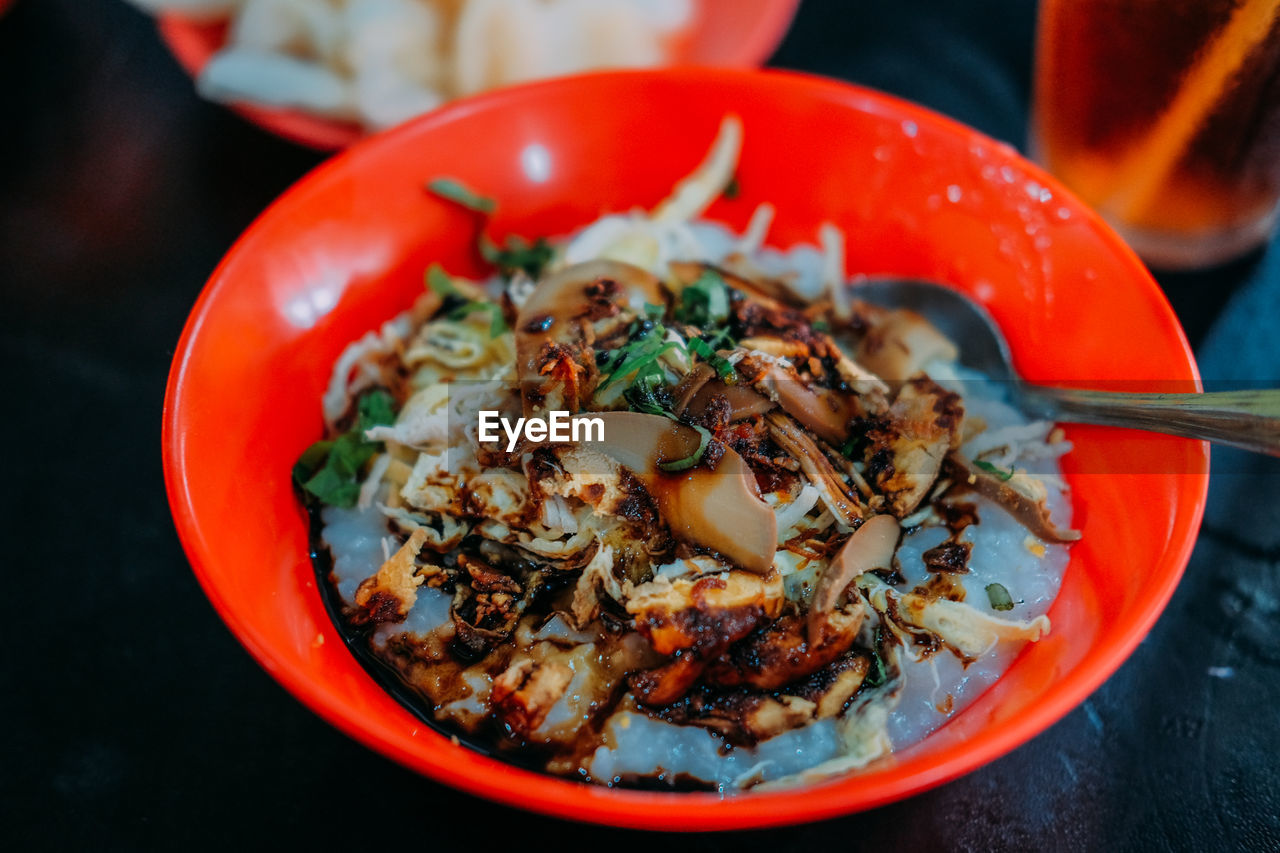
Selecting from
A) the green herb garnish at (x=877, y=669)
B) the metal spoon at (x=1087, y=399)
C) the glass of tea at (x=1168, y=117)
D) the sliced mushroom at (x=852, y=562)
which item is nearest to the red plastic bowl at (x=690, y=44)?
the glass of tea at (x=1168, y=117)

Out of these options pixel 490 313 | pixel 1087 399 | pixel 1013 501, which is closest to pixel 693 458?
pixel 1013 501

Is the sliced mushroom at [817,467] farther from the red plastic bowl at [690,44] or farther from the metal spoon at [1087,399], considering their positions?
the red plastic bowl at [690,44]

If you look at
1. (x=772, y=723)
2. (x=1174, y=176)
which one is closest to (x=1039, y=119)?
(x=1174, y=176)

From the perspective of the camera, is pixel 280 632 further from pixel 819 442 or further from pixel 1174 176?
pixel 1174 176

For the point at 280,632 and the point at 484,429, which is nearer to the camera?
the point at 280,632

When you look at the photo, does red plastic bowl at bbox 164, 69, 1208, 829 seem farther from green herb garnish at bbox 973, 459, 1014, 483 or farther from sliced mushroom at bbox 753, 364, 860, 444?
sliced mushroom at bbox 753, 364, 860, 444
